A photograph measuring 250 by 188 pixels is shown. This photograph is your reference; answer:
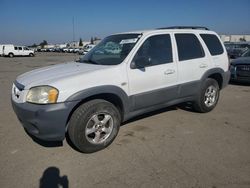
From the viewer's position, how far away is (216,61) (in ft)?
18.3

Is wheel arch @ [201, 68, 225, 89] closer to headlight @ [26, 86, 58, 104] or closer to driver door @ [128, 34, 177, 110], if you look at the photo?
driver door @ [128, 34, 177, 110]

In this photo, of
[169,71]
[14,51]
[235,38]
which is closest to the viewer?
[169,71]

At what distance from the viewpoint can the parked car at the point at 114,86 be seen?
11.2 feet

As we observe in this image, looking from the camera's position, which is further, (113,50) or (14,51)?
(14,51)

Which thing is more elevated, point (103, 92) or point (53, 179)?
point (103, 92)

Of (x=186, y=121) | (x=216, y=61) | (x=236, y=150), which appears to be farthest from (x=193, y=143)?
(x=216, y=61)

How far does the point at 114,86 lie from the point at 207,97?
2.77 m

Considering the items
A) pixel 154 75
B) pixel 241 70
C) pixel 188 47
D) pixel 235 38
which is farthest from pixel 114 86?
pixel 235 38

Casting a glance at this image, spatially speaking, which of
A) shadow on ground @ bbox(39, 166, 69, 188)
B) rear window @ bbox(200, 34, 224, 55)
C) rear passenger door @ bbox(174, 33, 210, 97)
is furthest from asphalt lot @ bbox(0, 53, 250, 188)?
rear window @ bbox(200, 34, 224, 55)

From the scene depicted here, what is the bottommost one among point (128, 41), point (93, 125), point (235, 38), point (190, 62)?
point (93, 125)

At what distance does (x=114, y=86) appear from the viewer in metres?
3.83

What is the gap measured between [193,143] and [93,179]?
184 cm

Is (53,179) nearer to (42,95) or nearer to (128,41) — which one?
(42,95)

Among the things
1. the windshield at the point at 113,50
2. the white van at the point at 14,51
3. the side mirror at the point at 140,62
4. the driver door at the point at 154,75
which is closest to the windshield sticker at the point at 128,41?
the windshield at the point at 113,50
